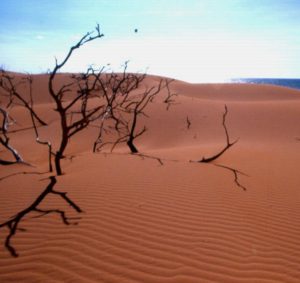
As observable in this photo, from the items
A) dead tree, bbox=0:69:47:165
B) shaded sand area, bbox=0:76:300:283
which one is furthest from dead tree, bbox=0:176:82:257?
dead tree, bbox=0:69:47:165

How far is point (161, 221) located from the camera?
12.4 feet

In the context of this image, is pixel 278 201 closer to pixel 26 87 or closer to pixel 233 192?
pixel 233 192

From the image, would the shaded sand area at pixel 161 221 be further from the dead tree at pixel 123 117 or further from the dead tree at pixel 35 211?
the dead tree at pixel 123 117

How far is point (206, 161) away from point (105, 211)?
131 inches

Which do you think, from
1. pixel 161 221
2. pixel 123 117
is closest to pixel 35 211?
pixel 161 221

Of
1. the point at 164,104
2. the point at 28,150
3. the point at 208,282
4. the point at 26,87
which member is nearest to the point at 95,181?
the point at 208,282

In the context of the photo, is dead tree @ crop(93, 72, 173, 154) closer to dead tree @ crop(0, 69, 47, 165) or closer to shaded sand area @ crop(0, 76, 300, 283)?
shaded sand area @ crop(0, 76, 300, 283)

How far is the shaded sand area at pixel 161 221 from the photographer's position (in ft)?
9.53

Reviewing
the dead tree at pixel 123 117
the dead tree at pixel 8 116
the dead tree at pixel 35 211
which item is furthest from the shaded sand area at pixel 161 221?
the dead tree at pixel 123 117

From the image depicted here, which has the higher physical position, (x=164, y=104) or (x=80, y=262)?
Answer: (x=164, y=104)

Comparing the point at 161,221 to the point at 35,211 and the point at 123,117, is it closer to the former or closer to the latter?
the point at 35,211

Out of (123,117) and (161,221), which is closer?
(161,221)

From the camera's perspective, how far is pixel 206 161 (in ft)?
22.2

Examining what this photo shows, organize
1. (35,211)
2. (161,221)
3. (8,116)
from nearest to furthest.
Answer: (161,221), (35,211), (8,116)
